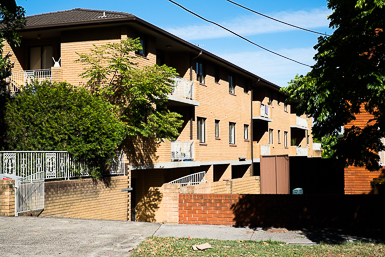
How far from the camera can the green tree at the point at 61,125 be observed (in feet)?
49.4

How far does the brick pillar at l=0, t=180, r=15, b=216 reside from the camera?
38.6ft

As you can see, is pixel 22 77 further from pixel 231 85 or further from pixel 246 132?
pixel 246 132

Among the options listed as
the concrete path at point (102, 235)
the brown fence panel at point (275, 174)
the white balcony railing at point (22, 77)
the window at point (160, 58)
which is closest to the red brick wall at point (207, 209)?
the concrete path at point (102, 235)

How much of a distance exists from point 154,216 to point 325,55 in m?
12.3

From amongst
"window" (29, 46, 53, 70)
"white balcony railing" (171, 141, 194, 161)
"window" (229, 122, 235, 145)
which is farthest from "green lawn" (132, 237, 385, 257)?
"window" (229, 122, 235, 145)

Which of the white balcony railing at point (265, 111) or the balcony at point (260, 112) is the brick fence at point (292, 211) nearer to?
the balcony at point (260, 112)

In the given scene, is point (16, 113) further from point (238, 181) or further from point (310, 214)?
point (238, 181)

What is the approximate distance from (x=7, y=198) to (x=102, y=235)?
3915mm

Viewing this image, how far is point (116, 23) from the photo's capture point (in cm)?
1900

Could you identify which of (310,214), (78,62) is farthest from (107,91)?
(310,214)

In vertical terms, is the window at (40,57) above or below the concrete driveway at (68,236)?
above

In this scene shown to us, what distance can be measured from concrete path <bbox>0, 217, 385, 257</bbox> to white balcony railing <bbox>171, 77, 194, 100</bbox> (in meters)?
11.8

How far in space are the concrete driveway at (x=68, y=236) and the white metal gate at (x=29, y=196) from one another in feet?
2.85

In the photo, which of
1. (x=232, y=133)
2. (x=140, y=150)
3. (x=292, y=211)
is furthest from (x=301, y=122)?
(x=292, y=211)
